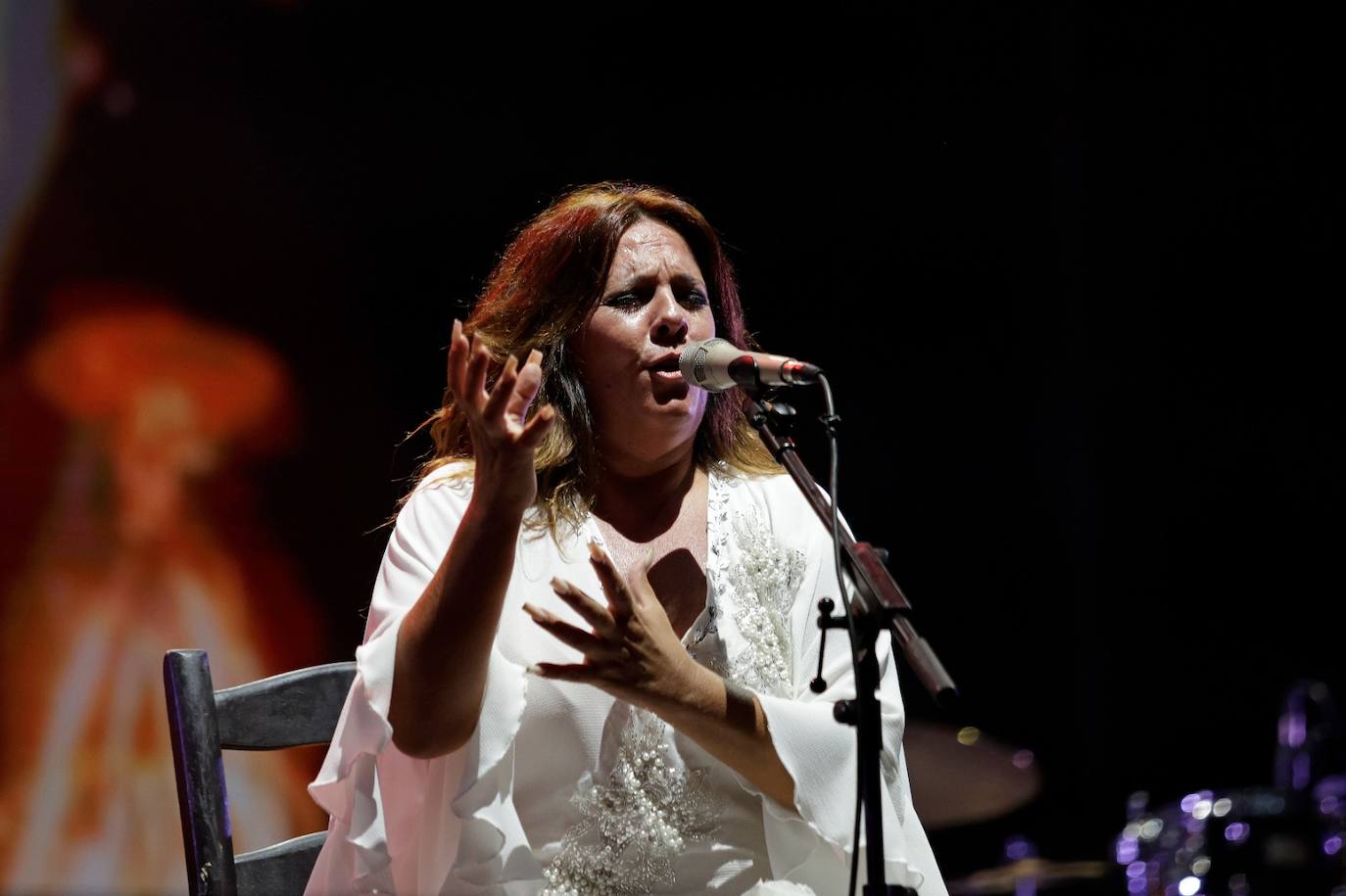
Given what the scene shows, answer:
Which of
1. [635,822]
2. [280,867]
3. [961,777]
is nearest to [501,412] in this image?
[635,822]

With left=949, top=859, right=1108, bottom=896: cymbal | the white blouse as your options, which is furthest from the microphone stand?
left=949, top=859, right=1108, bottom=896: cymbal

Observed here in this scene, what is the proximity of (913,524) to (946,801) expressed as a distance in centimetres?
108

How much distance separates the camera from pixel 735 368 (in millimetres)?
1834

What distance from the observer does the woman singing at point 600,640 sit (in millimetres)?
1724

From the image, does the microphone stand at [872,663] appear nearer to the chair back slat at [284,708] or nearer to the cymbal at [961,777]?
the chair back slat at [284,708]

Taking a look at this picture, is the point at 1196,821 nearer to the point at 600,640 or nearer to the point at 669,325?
the point at 669,325

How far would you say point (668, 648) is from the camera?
1.73 m

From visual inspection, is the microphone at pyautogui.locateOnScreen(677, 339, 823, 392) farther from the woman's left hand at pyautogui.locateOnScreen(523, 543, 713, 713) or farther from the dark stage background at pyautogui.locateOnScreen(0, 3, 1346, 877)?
the dark stage background at pyautogui.locateOnScreen(0, 3, 1346, 877)

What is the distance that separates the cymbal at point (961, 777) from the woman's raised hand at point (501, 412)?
2.17m

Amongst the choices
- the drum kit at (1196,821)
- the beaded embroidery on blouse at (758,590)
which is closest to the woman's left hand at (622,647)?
the beaded embroidery on blouse at (758,590)

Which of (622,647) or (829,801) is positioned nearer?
(622,647)

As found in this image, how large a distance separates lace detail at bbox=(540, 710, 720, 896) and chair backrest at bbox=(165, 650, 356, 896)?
1.38ft

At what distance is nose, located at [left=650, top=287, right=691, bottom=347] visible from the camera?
219 cm

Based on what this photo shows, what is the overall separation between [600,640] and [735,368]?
43 centimetres
